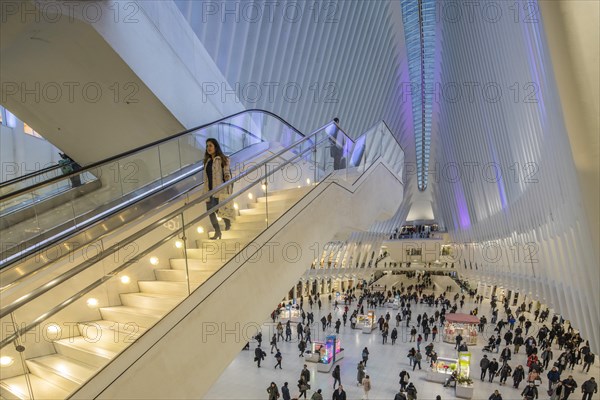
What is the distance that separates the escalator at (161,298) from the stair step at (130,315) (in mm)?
11

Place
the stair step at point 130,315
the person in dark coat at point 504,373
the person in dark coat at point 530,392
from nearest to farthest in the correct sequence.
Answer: the stair step at point 130,315
the person in dark coat at point 530,392
the person in dark coat at point 504,373

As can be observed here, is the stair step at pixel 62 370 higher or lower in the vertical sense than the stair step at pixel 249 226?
lower

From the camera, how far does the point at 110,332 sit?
3.18 m

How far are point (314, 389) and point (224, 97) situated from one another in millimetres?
8445

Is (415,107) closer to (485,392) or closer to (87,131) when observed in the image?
(485,392)

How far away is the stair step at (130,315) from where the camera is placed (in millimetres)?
3166

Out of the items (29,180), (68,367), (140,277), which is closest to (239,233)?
(140,277)

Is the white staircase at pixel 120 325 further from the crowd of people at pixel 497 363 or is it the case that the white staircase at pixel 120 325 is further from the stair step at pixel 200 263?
the crowd of people at pixel 497 363

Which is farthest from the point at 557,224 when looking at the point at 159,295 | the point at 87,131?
the point at 87,131

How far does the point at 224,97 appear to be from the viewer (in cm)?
875

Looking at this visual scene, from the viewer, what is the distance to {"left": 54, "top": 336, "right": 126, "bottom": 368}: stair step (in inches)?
111

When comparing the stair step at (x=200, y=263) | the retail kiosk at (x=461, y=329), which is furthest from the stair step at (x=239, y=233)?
the retail kiosk at (x=461, y=329)

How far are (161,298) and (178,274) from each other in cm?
42

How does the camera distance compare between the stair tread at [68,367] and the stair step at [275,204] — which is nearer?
the stair tread at [68,367]
